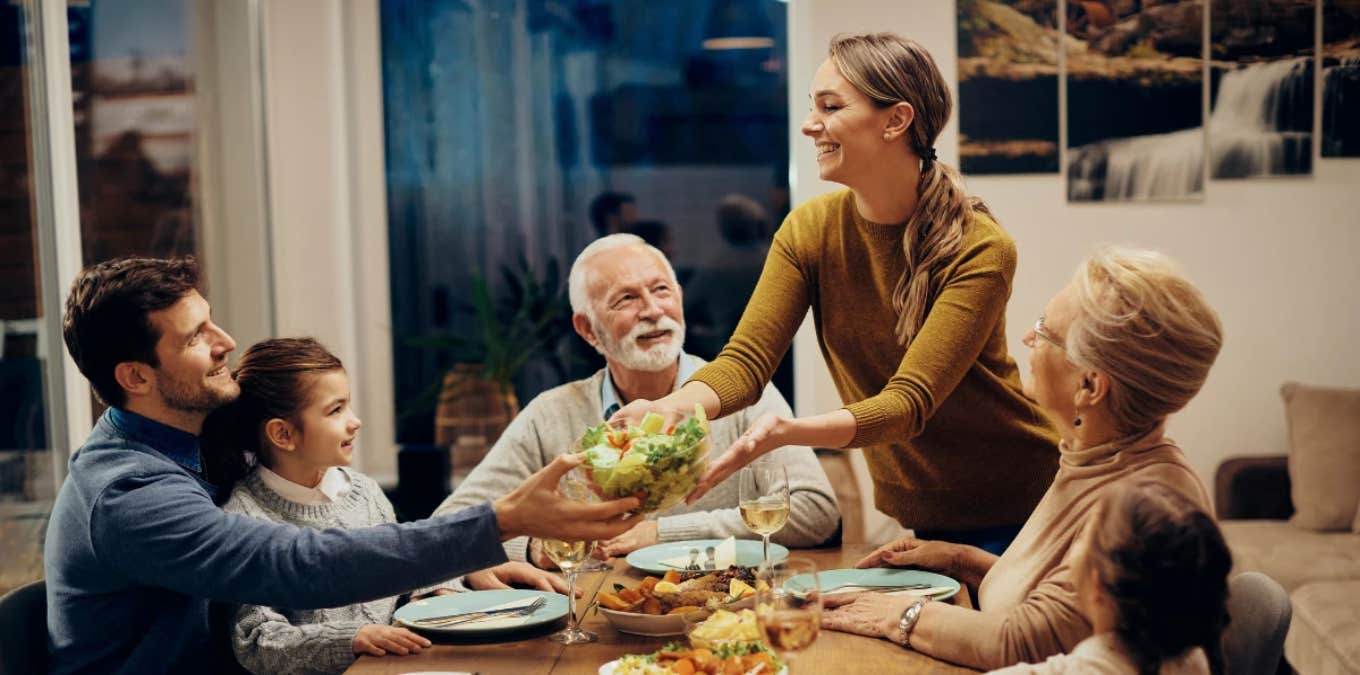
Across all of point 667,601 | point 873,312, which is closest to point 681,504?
point 873,312

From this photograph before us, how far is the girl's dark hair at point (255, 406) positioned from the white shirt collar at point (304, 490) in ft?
0.14

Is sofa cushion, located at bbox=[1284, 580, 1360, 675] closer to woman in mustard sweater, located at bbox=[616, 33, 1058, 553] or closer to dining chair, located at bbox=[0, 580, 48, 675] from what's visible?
woman in mustard sweater, located at bbox=[616, 33, 1058, 553]

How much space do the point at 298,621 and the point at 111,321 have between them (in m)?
0.57

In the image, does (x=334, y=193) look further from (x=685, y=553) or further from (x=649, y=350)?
(x=685, y=553)

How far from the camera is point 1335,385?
492cm

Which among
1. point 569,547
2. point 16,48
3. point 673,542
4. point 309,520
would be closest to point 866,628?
point 569,547

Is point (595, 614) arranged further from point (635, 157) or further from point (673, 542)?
point (635, 157)

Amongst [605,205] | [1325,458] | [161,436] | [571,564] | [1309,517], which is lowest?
[1309,517]

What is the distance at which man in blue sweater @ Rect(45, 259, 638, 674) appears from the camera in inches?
73.9

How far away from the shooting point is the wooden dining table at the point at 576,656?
1.83 metres

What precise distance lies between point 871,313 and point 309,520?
1109 mm

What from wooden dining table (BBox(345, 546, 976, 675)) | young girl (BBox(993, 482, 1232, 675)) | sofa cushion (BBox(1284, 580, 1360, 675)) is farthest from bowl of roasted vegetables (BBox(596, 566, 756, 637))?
sofa cushion (BBox(1284, 580, 1360, 675))

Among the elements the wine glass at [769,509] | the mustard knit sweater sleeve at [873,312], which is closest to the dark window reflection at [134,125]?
the mustard knit sweater sleeve at [873,312]

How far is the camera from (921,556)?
7.50 ft
